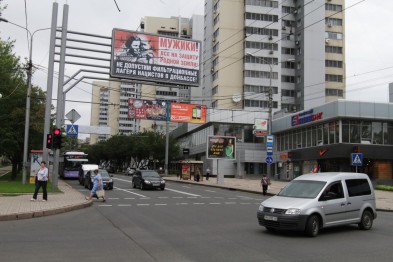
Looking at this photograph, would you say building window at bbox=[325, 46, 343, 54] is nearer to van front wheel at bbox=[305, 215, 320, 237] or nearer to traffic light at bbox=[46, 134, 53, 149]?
traffic light at bbox=[46, 134, 53, 149]

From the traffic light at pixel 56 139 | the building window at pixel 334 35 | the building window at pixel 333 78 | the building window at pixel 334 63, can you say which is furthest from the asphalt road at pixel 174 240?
the building window at pixel 334 35

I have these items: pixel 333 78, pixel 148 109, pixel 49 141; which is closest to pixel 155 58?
pixel 49 141

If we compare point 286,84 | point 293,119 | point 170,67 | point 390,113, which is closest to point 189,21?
point 286,84

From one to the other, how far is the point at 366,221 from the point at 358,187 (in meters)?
1.02

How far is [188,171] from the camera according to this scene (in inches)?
2202

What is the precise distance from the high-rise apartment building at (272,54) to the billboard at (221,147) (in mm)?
33805

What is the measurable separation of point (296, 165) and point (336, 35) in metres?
45.2

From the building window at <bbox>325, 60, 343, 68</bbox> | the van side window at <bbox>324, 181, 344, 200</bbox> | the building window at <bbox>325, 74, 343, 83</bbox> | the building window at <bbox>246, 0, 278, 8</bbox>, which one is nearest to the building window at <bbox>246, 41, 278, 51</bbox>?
the building window at <bbox>246, 0, 278, 8</bbox>

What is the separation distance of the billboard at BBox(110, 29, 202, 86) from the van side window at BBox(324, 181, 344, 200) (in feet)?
52.2

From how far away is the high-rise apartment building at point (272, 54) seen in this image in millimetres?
85188

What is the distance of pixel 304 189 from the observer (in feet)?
42.4

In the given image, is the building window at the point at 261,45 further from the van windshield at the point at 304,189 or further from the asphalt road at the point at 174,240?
the van windshield at the point at 304,189

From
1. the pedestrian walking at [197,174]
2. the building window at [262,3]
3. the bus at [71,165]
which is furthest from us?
the building window at [262,3]

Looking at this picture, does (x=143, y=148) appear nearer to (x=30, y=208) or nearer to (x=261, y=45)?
(x=261, y=45)
